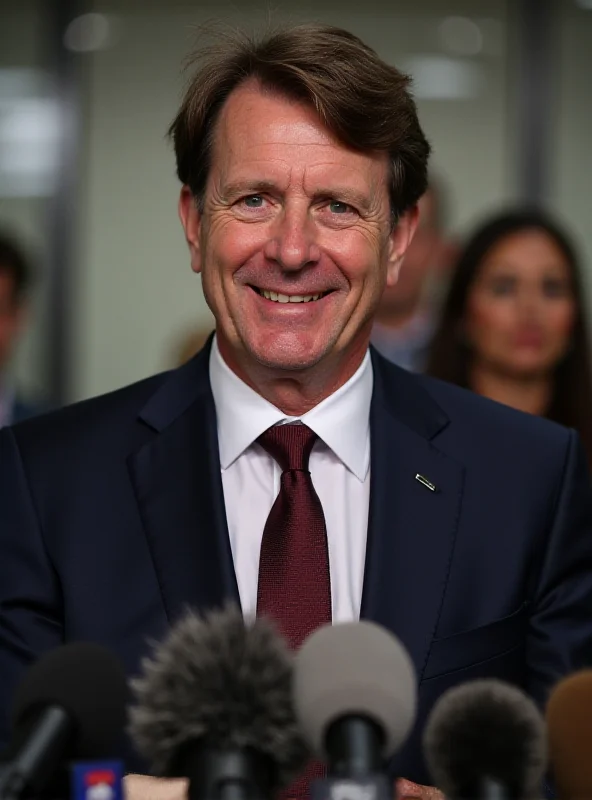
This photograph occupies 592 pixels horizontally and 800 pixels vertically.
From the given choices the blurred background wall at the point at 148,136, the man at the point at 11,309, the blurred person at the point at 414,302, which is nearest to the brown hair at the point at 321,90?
the blurred person at the point at 414,302

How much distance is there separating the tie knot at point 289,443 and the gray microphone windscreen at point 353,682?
86 cm

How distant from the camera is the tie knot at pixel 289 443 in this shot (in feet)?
7.00

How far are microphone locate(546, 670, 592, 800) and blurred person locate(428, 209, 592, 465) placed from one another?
2.31 meters

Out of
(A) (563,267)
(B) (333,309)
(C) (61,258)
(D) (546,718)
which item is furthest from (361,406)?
(C) (61,258)

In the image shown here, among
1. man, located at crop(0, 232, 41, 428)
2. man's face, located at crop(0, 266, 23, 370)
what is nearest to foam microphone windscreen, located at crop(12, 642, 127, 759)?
man, located at crop(0, 232, 41, 428)

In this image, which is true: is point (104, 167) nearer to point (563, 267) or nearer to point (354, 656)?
point (563, 267)

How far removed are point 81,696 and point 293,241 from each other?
0.98m

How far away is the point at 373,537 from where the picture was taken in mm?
2064

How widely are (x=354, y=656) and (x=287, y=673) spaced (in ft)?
0.22

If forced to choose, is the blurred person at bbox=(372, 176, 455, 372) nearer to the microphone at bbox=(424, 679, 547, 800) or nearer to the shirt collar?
the shirt collar

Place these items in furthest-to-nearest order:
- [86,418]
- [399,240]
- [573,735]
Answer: [399,240]
[86,418]
[573,735]

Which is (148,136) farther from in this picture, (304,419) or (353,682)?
(353,682)

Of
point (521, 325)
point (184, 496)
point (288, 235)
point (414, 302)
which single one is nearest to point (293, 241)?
point (288, 235)

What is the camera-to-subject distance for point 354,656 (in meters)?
1.23
